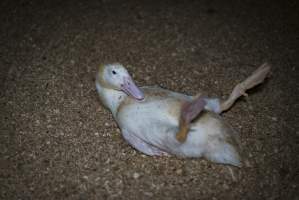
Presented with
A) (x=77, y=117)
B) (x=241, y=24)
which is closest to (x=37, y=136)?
(x=77, y=117)

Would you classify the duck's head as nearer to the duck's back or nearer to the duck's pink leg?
the duck's back

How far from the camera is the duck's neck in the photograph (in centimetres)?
277

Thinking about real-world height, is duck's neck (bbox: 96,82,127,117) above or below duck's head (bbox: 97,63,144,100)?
below

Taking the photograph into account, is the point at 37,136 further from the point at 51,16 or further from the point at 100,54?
the point at 51,16

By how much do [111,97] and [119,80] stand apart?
0.20 m

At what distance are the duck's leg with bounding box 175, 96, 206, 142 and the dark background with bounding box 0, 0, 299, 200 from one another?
40 cm

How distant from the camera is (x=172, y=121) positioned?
2432 mm

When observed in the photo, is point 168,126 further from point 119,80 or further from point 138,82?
point 138,82

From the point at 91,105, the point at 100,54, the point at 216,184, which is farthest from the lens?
the point at 100,54

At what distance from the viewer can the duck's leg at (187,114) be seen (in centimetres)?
224

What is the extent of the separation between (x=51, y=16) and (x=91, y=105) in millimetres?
1674

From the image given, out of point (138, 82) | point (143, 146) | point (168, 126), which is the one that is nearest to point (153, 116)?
point (168, 126)

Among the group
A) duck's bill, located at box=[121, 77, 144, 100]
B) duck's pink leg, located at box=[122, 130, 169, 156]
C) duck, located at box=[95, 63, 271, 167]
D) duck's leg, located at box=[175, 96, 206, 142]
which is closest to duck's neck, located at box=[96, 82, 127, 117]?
duck, located at box=[95, 63, 271, 167]

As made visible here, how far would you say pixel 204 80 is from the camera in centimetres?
332
